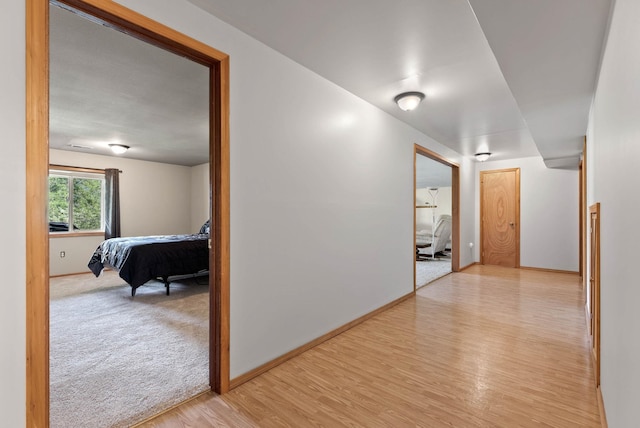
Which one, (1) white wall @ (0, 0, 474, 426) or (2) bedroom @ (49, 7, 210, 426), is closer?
(1) white wall @ (0, 0, 474, 426)

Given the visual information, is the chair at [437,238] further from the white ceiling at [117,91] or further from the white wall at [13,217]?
the white wall at [13,217]

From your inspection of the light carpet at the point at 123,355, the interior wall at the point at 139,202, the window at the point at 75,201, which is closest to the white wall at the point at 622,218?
the light carpet at the point at 123,355

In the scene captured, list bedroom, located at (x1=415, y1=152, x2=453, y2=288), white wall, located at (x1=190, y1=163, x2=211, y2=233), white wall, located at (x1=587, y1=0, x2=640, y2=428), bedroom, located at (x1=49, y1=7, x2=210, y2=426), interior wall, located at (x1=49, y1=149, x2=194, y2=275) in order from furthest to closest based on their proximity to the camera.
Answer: white wall, located at (x1=190, y1=163, x2=211, y2=233)
bedroom, located at (x1=415, y1=152, x2=453, y2=288)
interior wall, located at (x1=49, y1=149, x2=194, y2=275)
bedroom, located at (x1=49, y1=7, x2=210, y2=426)
white wall, located at (x1=587, y1=0, x2=640, y2=428)

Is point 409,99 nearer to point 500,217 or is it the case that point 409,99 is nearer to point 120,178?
point 500,217

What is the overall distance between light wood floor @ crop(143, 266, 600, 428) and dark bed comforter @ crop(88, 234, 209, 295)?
2.68 metres

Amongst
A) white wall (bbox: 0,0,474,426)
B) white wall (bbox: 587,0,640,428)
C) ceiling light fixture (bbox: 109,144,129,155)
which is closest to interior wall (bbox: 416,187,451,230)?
white wall (bbox: 0,0,474,426)

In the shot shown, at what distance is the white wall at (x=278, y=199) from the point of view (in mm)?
1206

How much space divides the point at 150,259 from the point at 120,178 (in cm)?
343

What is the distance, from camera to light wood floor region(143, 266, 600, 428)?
5.66 ft

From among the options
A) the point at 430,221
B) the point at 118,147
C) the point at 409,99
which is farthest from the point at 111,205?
the point at 430,221

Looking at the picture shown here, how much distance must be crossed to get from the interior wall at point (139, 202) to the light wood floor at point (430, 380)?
18.5ft

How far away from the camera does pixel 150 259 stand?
416 cm

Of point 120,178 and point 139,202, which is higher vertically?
point 120,178

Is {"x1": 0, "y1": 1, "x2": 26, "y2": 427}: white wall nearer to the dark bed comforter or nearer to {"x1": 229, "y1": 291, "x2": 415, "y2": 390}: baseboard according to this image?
{"x1": 229, "y1": 291, "x2": 415, "y2": 390}: baseboard
